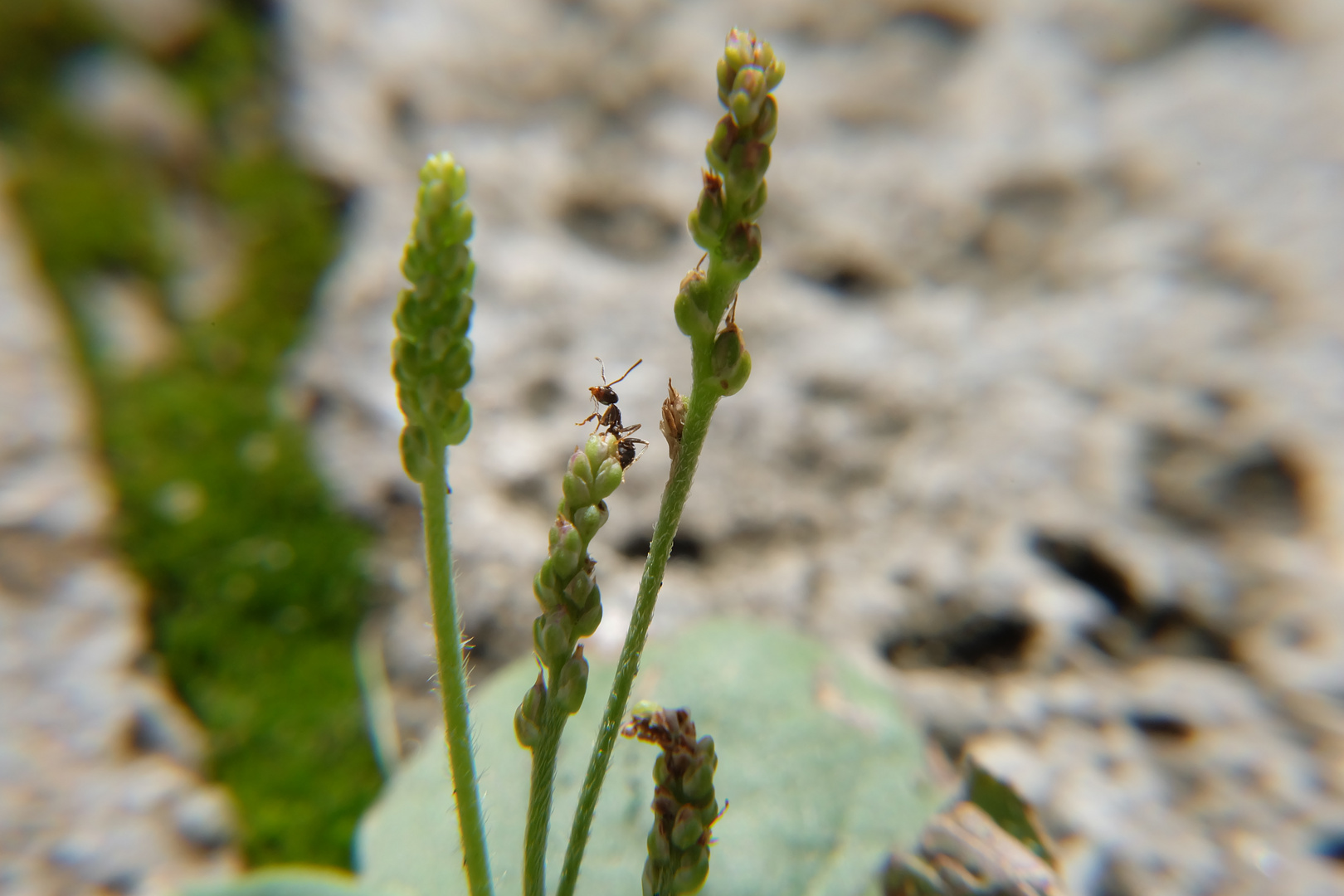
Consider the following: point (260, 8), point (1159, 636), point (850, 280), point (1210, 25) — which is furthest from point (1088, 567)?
point (260, 8)

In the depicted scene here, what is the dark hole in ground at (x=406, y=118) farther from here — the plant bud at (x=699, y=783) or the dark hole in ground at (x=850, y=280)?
the plant bud at (x=699, y=783)

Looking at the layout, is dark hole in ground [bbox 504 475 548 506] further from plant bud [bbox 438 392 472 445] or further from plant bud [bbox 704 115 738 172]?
plant bud [bbox 704 115 738 172]

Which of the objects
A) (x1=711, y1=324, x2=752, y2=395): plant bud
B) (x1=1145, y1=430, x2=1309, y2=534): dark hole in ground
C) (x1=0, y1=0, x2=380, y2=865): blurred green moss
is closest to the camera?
(x1=711, y1=324, x2=752, y2=395): plant bud

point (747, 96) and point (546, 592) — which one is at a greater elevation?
point (747, 96)

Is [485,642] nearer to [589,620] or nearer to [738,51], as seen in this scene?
[589,620]

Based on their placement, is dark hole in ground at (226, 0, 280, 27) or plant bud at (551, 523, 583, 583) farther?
dark hole in ground at (226, 0, 280, 27)

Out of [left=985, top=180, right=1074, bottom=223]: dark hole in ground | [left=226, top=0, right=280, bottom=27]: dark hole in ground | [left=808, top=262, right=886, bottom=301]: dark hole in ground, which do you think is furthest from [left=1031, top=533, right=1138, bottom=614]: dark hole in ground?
[left=226, top=0, right=280, bottom=27]: dark hole in ground
